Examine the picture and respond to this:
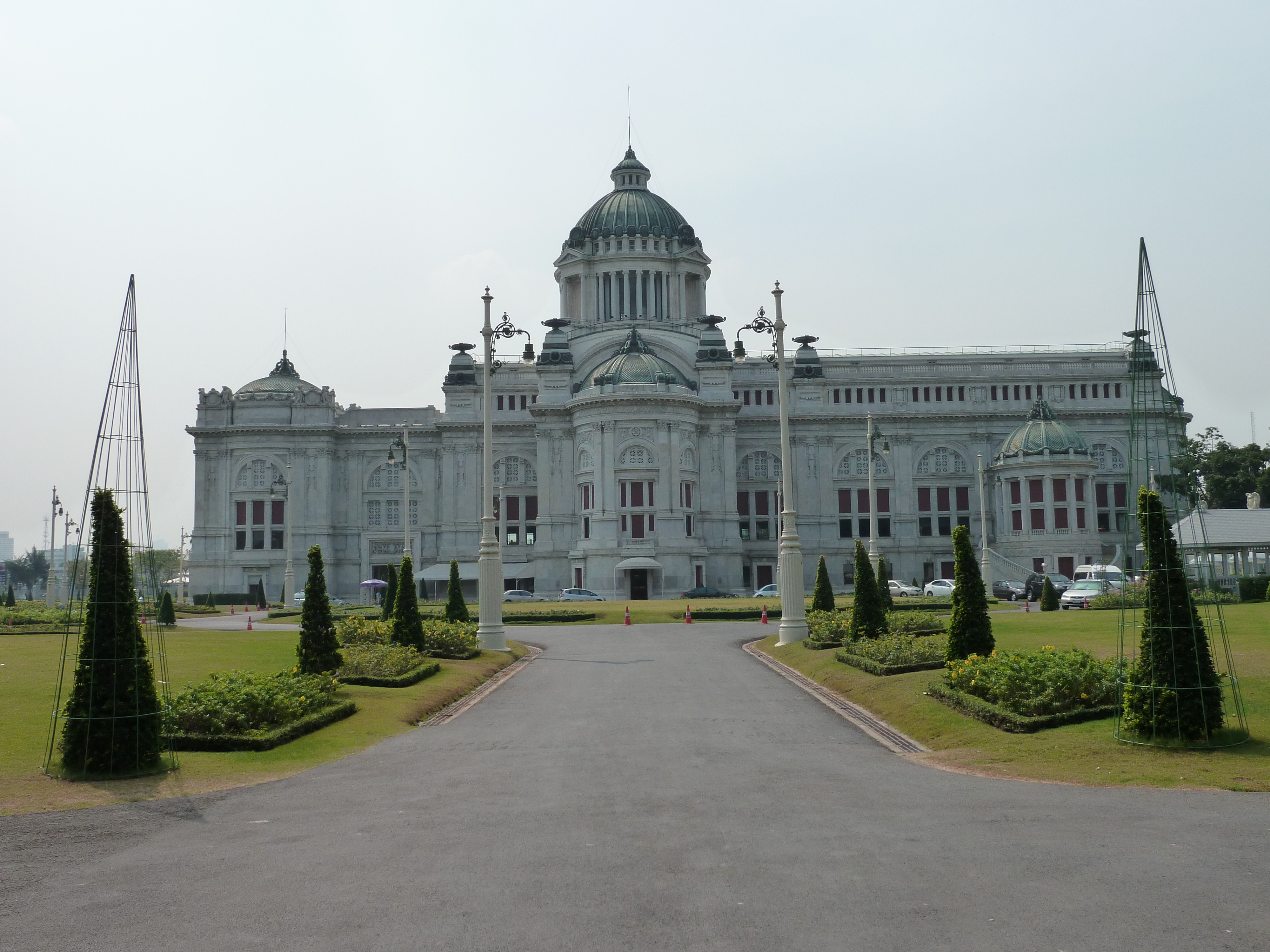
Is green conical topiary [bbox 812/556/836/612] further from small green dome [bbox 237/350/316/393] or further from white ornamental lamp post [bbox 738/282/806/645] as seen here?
small green dome [bbox 237/350/316/393]

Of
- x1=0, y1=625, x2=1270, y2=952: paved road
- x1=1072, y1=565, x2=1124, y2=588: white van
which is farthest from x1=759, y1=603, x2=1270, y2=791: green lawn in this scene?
x1=1072, y1=565, x2=1124, y2=588: white van

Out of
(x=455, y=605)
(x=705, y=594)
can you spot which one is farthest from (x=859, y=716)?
(x=705, y=594)

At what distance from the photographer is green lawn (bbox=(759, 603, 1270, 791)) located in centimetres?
1501

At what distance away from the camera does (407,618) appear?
32125 millimetres

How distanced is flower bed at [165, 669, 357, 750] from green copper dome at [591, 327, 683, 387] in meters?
65.8

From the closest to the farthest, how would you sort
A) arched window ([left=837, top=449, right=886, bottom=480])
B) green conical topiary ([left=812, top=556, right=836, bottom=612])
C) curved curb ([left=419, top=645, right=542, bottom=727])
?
1. curved curb ([left=419, top=645, right=542, bottom=727])
2. green conical topiary ([left=812, top=556, right=836, bottom=612])
3. arched window ([left=837, top=449, right=886, bottom=480])

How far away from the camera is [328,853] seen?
37.6 ft

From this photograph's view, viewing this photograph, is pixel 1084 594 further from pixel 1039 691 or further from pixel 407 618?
pixel 1039 691

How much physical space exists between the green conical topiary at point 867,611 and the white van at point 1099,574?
1274 inches

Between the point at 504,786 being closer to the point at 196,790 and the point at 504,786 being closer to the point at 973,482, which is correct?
the point at 196,790

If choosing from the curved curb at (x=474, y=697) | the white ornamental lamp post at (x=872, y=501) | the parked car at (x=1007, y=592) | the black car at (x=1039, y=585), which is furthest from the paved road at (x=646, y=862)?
the parked car at (x=1007, y=592)

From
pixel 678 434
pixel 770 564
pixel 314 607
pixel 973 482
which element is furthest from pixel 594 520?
pixel 314 607

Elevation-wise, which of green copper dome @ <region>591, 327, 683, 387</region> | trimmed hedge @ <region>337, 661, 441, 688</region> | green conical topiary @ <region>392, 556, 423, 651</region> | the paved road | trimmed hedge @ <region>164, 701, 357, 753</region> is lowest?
the paved road

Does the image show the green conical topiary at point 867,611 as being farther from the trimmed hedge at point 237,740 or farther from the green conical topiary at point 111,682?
the green conical topiary at point 111,682
